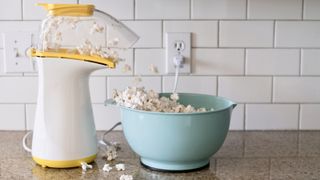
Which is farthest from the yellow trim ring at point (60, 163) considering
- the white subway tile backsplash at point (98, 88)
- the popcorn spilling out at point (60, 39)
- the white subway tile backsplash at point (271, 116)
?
the white subway tile backsplash at point (271, 116)

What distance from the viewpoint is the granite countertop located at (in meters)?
0.98

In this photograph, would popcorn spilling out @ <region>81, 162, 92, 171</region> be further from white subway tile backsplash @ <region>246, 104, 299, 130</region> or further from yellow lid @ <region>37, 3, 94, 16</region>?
white subway tile backsplash @ <region>246, 104, 299, 130</region>

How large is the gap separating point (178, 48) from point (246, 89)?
0.23 meters

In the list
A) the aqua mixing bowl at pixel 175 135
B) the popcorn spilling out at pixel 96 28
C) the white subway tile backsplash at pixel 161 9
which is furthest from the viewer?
the white subway tile backsplash at pixel 161 9

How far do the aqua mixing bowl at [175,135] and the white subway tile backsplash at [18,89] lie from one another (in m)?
0.43

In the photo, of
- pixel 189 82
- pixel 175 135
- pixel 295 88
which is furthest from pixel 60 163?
pixel 295 88

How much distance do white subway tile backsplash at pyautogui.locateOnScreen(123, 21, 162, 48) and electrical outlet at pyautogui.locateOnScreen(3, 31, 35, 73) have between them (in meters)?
0.28

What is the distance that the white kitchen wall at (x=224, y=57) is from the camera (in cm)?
130

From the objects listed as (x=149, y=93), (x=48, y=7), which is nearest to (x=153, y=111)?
(x=149, y=93)

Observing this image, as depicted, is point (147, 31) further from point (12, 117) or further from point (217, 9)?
point (12, 117)

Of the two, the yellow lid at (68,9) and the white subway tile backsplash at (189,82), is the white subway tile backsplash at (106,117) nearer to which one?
the white subway tile backsplash at (189,82)

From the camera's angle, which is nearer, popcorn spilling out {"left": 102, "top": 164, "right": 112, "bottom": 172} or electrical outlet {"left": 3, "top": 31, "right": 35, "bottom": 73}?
popcorn spilling out {"left": 102, "top": 164, "right": 112, "bottom": 172}

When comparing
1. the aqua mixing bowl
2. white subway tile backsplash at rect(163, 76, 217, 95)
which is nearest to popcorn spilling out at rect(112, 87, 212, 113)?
the aqua mixing bowl

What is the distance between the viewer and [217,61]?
4.33 feet
